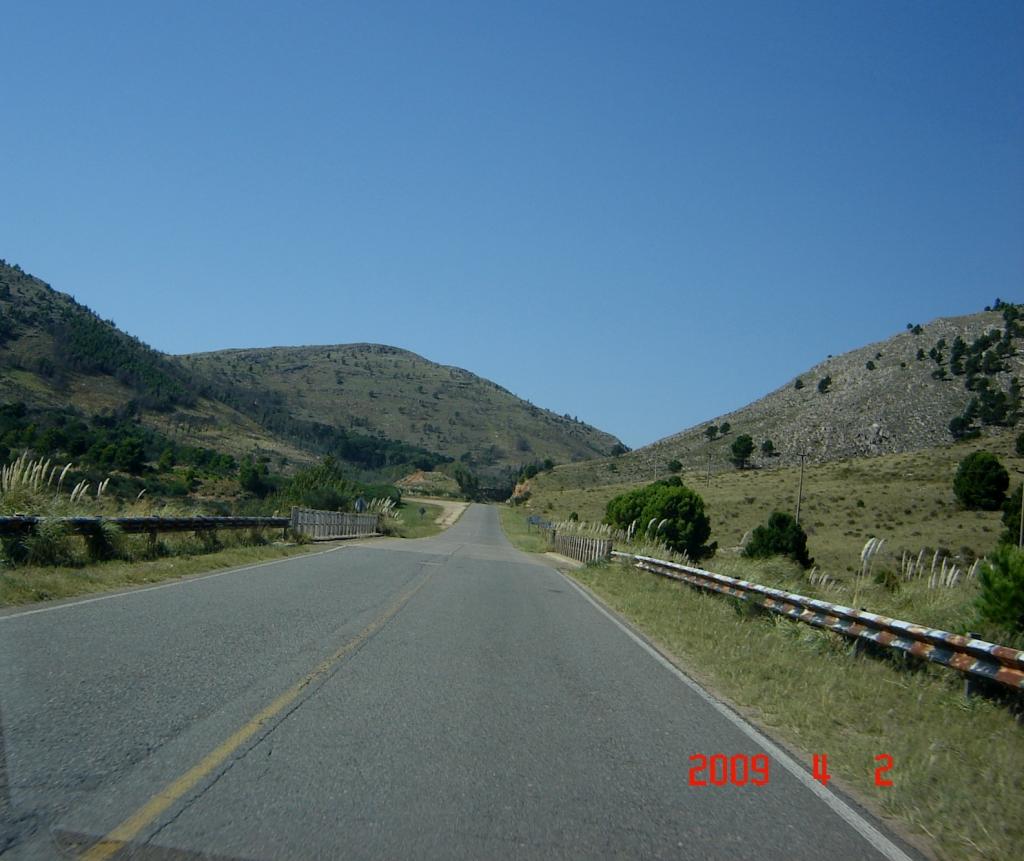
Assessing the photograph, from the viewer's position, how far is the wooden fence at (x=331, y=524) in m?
36.1

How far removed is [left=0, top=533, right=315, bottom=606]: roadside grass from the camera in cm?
1401

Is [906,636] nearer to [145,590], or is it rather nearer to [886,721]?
[886,721]

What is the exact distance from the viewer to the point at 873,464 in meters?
85.5

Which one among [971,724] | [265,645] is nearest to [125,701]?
[265,645]

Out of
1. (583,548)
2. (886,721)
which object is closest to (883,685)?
(886,721)

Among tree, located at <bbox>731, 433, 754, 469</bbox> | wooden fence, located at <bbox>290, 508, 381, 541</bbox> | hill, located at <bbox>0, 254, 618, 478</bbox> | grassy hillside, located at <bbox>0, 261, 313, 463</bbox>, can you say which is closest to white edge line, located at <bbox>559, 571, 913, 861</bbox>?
wooden fence, located at <bbox>290, 508, 381, 541</bbox>

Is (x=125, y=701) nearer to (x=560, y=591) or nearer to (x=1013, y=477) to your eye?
(x=560, y=591)

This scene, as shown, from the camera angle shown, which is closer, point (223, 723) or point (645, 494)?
point (223, 723)

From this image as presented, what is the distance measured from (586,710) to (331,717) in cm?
249

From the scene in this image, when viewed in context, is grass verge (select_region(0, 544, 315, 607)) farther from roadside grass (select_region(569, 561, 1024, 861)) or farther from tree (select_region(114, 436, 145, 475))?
tree (select_region(114, 436, 145, 475))

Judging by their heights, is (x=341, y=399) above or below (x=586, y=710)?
above

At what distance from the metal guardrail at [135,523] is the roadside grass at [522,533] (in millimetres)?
27057

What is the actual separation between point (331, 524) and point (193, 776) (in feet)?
119

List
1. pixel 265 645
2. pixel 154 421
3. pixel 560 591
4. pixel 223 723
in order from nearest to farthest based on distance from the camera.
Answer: pixel 223 723 → pixel 265 645 → pixel 560 591 → pixel 154 421
